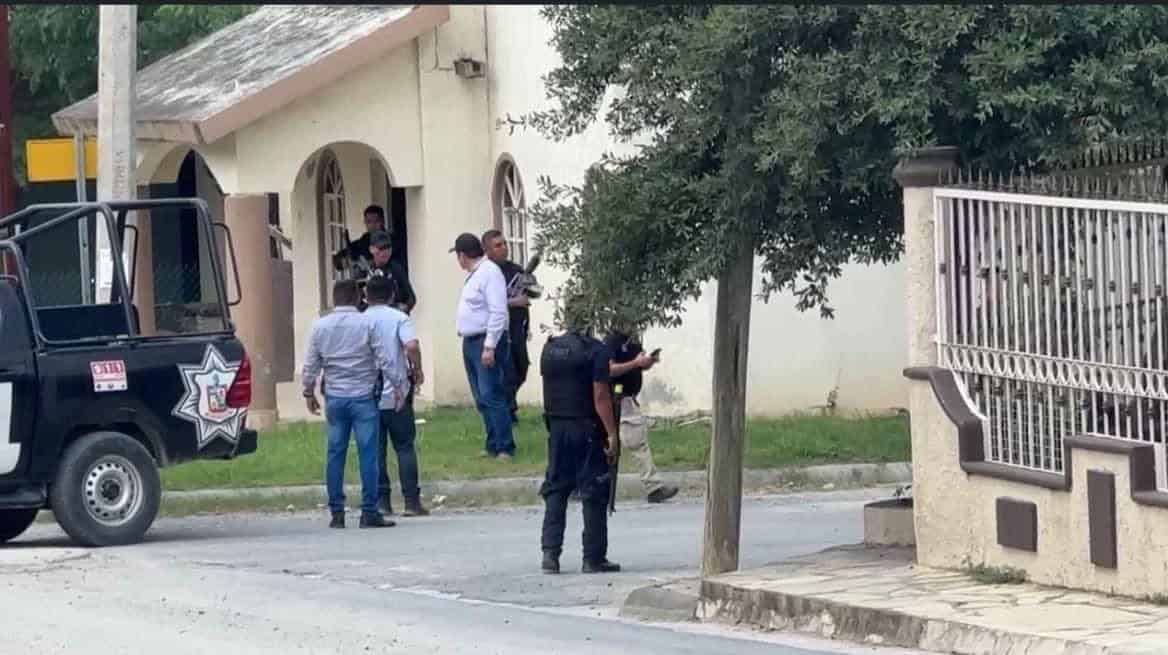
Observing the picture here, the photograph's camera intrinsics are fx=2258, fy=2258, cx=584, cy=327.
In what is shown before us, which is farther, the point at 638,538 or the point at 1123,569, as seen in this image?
the point at 638,538

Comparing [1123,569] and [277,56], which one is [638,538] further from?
[277,56]

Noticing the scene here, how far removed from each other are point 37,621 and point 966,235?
195 inches

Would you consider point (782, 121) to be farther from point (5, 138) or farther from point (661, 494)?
point (5, 138)

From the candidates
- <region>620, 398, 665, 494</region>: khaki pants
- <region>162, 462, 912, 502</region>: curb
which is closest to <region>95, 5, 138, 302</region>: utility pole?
<region>162, 462, 912, 502</region>: curb

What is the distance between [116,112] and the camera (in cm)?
1764

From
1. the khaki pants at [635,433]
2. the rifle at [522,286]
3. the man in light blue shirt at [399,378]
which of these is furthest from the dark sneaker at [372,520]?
the rifle at [522,286]

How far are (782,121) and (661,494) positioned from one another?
20.7 ft

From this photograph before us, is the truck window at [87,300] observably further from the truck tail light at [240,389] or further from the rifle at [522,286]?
the rifle at [522,286]

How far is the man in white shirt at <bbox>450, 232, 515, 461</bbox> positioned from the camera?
690 inches

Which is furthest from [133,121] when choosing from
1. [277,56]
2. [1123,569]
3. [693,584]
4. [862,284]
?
[1123,569]

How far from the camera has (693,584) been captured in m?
11.8

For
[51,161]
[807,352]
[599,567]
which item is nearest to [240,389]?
[599,567]

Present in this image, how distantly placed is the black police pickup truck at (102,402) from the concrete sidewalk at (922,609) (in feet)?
15.1

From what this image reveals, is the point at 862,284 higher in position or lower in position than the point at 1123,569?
higher
